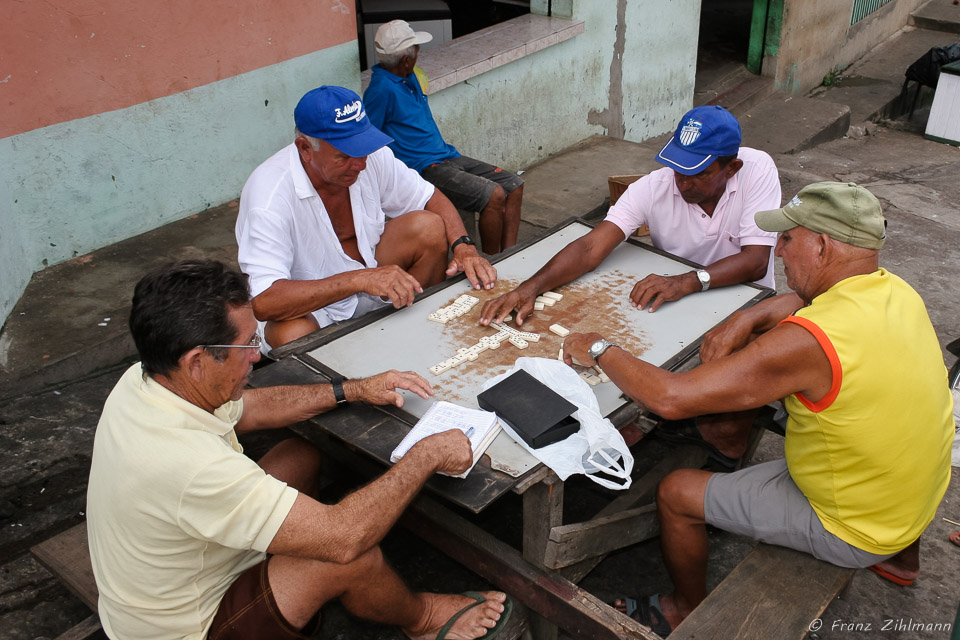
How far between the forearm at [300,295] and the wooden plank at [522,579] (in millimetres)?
917

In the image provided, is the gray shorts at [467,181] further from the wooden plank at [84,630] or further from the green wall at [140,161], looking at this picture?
the wooden plank at [84,630]

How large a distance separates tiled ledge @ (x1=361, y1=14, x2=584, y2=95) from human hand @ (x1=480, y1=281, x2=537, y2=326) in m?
2.78

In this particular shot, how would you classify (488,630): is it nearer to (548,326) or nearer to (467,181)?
(548,326)

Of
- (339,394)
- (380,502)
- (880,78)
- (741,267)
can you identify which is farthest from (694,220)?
(880,78)

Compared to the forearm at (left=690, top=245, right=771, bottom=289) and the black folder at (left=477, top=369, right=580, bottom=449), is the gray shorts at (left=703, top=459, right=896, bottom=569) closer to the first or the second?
the black folder at (left=477, top=369, right=580, bottom=449)

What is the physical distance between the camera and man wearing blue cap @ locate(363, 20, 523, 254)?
491 centimetres

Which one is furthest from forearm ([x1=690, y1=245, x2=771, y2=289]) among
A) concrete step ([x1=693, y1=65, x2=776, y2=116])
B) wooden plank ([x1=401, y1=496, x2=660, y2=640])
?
concrete step ([x1=693, y1=65, x2=776, y2=116])

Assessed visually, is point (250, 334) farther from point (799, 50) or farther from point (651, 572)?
point (799, 50)

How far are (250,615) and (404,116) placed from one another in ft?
11.1

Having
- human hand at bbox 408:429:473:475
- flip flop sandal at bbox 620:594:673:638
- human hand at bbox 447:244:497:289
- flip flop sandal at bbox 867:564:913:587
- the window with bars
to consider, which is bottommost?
the window with bars

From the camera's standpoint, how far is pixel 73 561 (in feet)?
8.87

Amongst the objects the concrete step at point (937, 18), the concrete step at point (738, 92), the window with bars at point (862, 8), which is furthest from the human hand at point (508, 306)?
the concrete step at point (937, 18)

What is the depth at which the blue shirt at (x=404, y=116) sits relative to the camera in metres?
4.91

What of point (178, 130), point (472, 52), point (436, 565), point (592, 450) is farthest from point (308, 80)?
point (592, 450)
